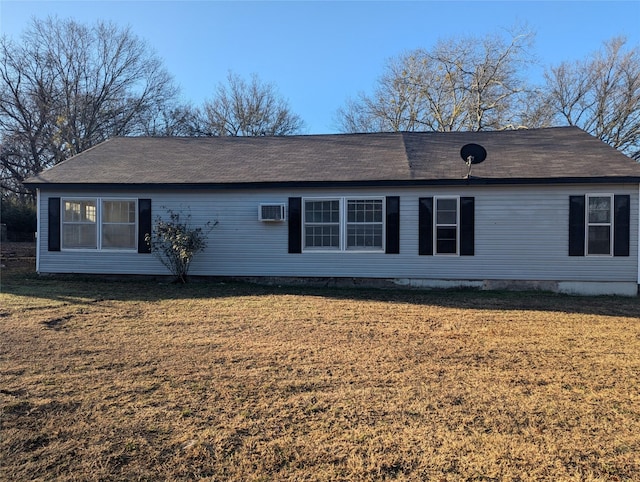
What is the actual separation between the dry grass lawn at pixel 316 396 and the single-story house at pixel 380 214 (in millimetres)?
2966

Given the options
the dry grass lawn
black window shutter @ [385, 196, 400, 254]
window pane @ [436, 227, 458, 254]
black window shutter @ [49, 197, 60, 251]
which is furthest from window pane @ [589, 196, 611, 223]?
black window shutter @ [49, 197, 60, 251]

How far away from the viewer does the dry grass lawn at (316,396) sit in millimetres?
2500

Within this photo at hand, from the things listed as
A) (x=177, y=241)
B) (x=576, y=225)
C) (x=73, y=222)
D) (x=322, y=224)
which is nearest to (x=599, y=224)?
(x=576, y=225)

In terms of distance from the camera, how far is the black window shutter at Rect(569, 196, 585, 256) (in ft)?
29.8

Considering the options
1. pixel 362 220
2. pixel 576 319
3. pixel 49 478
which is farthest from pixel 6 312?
pixel 576 319

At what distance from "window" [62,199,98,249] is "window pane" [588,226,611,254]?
470 inches

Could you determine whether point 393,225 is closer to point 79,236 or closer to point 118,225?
point 118,225

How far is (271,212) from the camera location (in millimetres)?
9898

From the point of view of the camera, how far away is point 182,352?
463cm

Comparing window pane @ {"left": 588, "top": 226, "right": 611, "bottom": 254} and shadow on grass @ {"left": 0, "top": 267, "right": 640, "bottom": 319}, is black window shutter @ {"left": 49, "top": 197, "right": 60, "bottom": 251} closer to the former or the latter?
shadow on grass @ {"left": 0, "top": 267, "right": 640, "bottom": 319}

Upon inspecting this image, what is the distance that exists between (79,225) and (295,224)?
5.67 metres

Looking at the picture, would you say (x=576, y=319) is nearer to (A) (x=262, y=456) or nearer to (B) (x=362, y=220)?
(B) (x=362, y=220)

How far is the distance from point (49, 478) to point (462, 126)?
26894 millimetres

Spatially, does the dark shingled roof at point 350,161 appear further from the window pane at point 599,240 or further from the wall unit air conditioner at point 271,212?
the window pane at point 599,240
